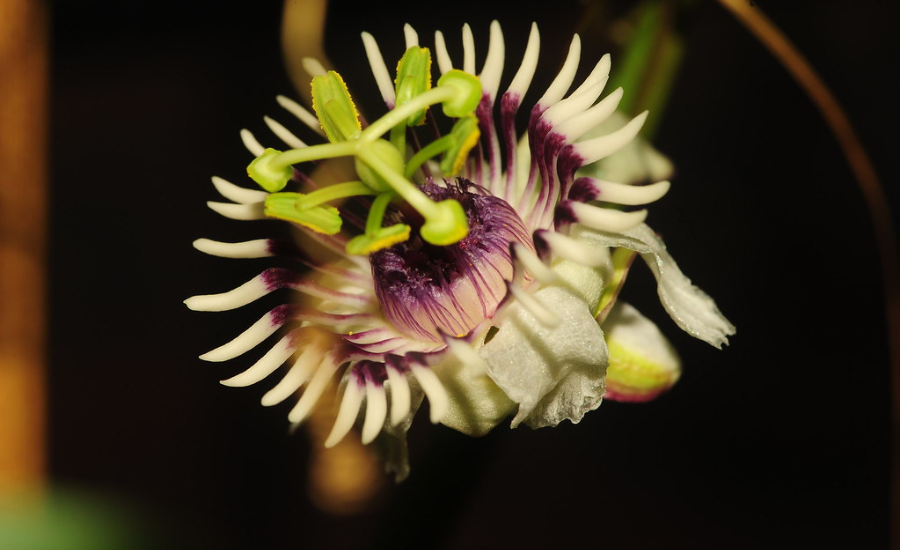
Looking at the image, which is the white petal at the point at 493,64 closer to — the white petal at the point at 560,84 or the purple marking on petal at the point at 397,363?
the white petal at the point at 560,84

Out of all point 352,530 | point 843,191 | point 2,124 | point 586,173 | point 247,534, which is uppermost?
point 843,191

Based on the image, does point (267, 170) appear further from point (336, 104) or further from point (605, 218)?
point (605, 218)

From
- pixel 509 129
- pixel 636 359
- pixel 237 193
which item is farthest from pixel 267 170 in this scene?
pixel 636 359

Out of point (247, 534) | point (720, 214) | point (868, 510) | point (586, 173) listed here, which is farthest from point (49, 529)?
point (868, 510)

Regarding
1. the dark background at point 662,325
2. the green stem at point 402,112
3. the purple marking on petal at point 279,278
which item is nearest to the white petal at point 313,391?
the purple marking on petal at point 279,278

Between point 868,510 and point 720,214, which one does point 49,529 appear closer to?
point 720,214
